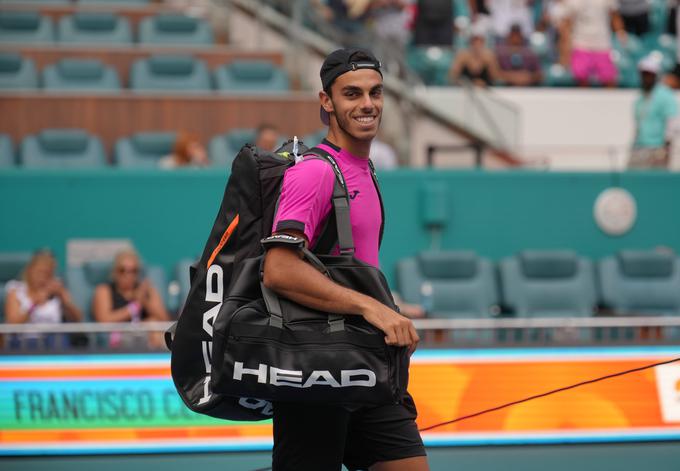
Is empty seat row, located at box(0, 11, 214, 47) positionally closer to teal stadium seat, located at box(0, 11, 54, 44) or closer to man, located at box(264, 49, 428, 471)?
teal stadium seat, located at box(0, 11, 54, 44)

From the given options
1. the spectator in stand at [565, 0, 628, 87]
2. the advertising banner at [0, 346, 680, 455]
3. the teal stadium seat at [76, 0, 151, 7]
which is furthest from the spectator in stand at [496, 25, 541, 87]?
A: the advertising banner at [0, 346, 680, 455]

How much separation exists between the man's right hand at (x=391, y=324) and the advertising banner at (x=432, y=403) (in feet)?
10.9

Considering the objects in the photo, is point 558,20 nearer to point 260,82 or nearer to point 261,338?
point 260,82

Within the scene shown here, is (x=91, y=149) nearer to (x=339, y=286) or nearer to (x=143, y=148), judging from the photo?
(x=143, y=148)

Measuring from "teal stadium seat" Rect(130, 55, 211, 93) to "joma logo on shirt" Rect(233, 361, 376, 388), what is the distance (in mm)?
9602

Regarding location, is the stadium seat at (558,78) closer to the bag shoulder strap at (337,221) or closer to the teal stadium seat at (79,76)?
the teal stadium seat at (79,76)

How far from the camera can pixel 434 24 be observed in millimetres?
14320

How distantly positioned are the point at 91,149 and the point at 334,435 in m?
8.41

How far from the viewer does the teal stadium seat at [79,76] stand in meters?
12.4

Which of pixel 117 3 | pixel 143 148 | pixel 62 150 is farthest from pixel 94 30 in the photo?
pixel 143 148

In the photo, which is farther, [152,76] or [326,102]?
[152,76]

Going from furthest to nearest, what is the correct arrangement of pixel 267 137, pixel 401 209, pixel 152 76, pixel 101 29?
pixel 101 29, pixel 152 76, pixel 401 209, pixel 267 137

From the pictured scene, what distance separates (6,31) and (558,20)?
6.99m

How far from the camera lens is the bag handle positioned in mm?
3209
